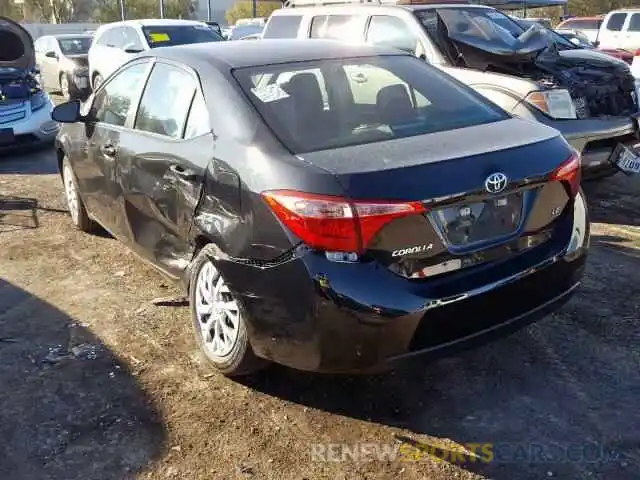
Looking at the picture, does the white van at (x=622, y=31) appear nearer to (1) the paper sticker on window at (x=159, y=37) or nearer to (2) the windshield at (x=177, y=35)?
(2) the windshield at (x=177, y=35)

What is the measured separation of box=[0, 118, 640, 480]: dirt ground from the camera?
114 inches

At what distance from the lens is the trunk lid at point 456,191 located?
9.15ft

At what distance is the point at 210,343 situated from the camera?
11.9ft

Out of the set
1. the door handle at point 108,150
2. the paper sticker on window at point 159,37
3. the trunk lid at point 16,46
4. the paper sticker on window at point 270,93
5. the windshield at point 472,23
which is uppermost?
the paper sticker on window at point 270,93

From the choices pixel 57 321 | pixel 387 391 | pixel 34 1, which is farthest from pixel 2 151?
pixel 34 1

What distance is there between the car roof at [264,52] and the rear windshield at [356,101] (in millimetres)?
73

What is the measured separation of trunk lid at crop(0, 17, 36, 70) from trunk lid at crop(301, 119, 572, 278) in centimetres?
823

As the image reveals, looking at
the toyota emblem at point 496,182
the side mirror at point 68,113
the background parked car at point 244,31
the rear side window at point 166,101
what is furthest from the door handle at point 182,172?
the background parked car at point 244,31

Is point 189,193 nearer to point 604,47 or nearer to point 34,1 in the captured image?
point 604,47

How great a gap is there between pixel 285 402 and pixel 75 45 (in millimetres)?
15646

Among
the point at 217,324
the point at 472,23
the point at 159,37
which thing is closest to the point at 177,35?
the point at 159,37

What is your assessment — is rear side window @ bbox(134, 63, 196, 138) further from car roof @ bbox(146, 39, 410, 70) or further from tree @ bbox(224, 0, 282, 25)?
tree @ bbox(224, 0, 282, 25)

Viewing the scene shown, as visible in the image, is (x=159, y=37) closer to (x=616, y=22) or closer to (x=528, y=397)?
(x=528, y=397)

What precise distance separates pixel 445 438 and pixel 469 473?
25 centimetres
